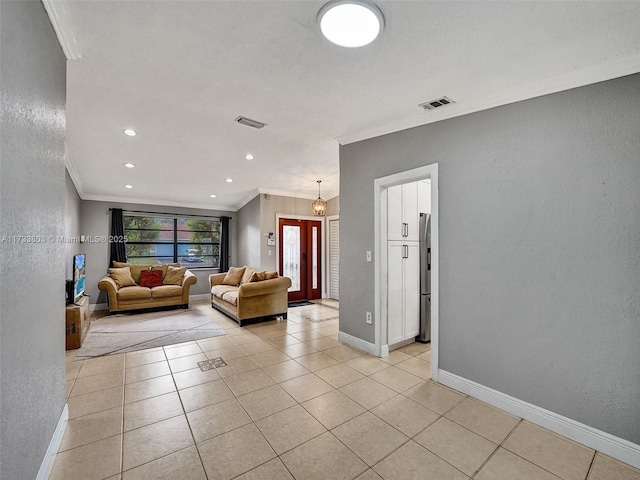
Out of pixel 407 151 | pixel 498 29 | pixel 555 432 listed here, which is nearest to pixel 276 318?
pixel 407 151

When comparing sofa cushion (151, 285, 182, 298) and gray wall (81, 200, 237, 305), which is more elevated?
gray wall (81, 200, 237, 305)

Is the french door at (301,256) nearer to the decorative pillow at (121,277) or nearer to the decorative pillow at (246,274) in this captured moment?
the decorative pillow at (246,274)

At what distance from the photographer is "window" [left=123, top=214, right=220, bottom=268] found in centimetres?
677

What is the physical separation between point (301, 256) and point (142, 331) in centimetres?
350

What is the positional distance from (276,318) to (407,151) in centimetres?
→ 354

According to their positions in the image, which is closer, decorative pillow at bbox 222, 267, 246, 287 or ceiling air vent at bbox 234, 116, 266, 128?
ceiling air vent at bbox 234, 116, 266, 128

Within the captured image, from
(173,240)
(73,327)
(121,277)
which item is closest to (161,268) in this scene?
(121,277)

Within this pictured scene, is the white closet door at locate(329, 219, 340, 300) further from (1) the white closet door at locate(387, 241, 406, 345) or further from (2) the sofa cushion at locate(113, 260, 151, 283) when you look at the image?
(2) the sofa cushion at locate(113, 260, 151, 283)

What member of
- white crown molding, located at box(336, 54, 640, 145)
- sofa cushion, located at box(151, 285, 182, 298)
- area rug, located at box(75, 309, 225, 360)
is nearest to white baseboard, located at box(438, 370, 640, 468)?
white crown molding, located at box(336, 54, 640, 145)

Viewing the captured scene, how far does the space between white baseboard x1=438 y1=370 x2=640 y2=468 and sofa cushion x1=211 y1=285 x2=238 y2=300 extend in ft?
13.2

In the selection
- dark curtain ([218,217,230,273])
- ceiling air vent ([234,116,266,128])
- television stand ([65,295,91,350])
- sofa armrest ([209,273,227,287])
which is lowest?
television stand ([65,295,91,350])

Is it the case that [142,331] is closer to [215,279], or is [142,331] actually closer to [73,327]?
[73,327]

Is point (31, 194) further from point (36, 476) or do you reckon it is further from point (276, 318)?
point (276, 318)

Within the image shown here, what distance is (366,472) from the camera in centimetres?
163
